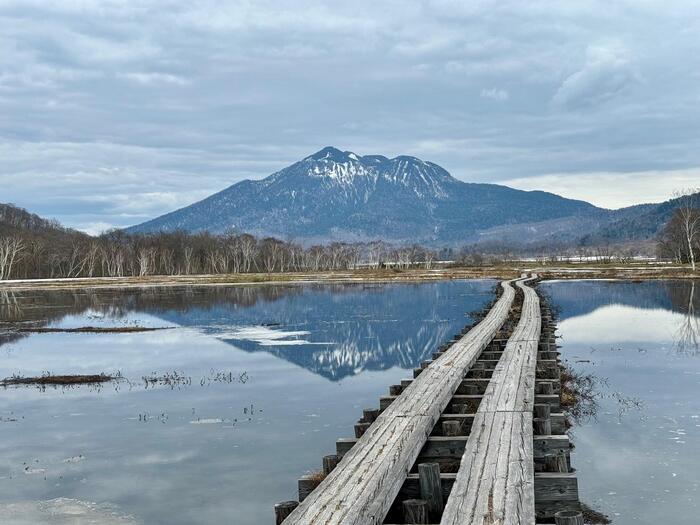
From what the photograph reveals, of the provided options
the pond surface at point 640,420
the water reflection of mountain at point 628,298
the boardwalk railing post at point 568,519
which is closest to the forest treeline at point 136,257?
the water reflection of mountain at point 628,298

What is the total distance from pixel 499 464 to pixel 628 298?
51.7 meters

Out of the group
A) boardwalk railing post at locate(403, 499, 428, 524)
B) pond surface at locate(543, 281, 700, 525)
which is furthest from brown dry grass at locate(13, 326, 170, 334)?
boardwalk railing post at locate(403, 499, 428, 524)

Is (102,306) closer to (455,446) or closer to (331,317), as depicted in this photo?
(331,317)

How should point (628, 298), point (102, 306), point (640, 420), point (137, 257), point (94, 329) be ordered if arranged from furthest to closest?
point (137, 257)
point (102, 306)
point (628, 298)
point (94, 329)
point (640, 420)

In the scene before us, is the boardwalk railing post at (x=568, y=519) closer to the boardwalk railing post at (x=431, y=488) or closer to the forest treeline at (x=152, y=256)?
the boardwalk railing post at (x=431, y=488)

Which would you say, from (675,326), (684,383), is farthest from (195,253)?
(684,383)

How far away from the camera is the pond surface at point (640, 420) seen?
11.4m

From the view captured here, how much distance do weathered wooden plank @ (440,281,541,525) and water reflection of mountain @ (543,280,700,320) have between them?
31901 mm

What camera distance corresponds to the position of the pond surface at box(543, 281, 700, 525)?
37.2ft

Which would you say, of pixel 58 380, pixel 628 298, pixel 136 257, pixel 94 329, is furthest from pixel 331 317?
pixel 136 257

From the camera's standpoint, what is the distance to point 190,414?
18.5 m

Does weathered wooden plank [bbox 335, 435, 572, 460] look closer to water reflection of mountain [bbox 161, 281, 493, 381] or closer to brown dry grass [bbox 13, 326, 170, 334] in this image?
water reflection of mountain [bbox 161, 281, 493, 381]

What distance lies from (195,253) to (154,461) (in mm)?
171670

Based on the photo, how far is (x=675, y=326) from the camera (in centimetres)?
3591
